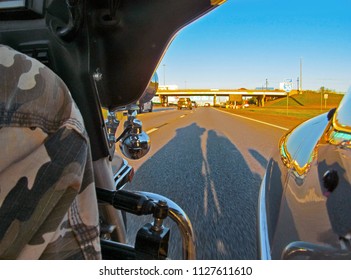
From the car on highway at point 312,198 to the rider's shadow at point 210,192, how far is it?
107 cm

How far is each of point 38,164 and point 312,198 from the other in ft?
2.58

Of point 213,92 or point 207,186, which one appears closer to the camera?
point 207,186

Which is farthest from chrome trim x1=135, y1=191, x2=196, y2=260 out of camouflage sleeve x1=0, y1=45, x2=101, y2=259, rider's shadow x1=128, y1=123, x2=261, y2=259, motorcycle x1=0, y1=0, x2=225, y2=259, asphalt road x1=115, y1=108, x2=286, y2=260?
rider's shadow x1=128, y1=123, x2=261, y2=259

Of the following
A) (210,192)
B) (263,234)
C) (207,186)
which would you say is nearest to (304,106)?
(207,186)

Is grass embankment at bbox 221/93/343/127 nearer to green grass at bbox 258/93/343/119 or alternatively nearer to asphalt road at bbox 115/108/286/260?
green grass at bbox 258/93/343/119

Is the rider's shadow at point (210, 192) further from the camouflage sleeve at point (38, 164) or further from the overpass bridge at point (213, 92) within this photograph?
the camouflage sleeve at point (38, 164)

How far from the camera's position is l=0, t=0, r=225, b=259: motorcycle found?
2.85 ft

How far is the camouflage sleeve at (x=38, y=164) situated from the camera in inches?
21.1

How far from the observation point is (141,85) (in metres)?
1.05

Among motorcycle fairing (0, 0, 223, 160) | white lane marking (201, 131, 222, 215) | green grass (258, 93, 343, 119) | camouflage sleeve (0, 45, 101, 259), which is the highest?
motorcycle fairing (0, 0, 223, 160)

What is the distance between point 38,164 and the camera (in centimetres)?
55

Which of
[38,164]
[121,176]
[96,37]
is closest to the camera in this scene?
[38,164]

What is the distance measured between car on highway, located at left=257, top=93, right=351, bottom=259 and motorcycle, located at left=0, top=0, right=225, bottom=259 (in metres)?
0.31

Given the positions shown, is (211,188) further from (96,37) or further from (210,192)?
(96,37)
